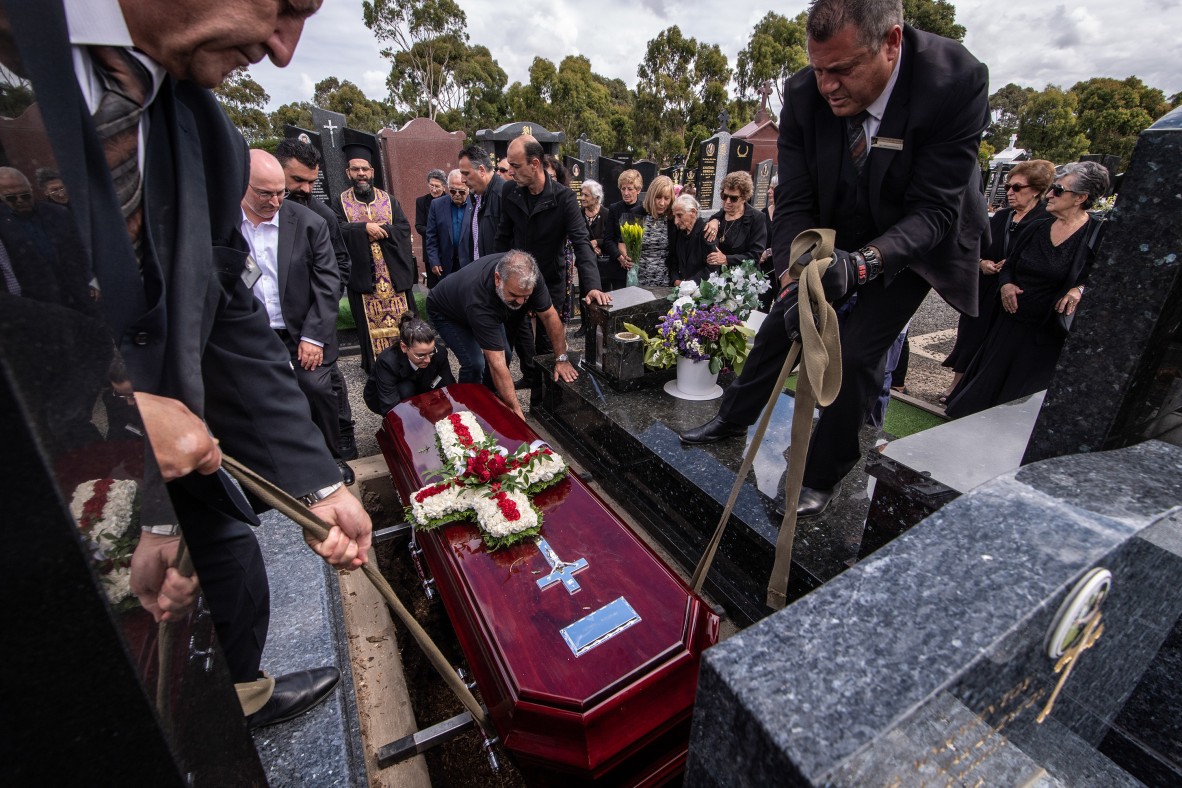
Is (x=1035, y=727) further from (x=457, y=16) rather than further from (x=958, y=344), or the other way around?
(x=457, y=16)

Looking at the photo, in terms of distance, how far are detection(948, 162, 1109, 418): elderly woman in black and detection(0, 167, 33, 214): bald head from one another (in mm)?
4826

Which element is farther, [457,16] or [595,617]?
[457,16]

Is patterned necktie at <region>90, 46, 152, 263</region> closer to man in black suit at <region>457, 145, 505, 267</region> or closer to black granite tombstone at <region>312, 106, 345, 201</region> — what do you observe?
man in black suit at <region>457, 145, 505, 267</region>

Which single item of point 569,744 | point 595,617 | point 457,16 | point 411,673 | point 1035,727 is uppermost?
point 457,16

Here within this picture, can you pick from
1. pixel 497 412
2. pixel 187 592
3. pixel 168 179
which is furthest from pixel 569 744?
pixel 497 412

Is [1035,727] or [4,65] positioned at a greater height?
[4,65]

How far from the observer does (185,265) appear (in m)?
0.98

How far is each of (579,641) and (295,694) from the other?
88 centimetres

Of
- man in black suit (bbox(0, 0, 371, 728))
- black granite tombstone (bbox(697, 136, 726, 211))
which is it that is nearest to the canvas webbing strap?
man in black suit (bbox(0, 0, 371, 728))

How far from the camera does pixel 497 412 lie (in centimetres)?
336

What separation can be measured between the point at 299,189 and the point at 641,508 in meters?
3.51

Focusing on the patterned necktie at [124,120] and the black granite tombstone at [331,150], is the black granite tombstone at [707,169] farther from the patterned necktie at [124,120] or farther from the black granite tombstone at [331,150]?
the patterned necktie at [124,120]

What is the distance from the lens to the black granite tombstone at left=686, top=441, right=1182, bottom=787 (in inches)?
25.0

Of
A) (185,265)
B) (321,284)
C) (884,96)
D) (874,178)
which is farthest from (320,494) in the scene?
(321,284)
